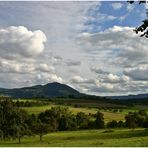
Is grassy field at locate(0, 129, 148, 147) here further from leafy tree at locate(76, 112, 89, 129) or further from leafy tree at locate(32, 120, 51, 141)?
leafy tree at locate(76, 112, 89, 129)

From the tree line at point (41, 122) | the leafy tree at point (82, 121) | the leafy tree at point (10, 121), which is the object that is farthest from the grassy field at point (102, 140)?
the leafy tree at point (82, 121)

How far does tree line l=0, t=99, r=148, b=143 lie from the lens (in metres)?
129

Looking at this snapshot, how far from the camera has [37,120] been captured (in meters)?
155

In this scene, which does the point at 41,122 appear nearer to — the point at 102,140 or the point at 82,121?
the point at 82,121

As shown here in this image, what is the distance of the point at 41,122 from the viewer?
160 meters

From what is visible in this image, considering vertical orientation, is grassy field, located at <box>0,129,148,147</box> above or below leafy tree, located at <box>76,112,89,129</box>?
below

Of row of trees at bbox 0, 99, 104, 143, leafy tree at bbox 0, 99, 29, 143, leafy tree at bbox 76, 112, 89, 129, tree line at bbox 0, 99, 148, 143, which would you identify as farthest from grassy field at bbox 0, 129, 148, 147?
leafy tree at bbox 76, 112, 89, 129

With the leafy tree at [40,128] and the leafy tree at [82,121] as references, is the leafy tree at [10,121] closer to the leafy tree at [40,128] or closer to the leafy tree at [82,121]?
the leafy tree at [40,128]

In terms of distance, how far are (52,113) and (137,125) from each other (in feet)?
131

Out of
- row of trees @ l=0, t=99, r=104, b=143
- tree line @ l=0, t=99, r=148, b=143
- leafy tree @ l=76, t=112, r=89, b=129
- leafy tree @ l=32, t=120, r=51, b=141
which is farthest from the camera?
leafy tree @ l=76, t=112, r=89, b=129

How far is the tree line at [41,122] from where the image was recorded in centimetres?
12938

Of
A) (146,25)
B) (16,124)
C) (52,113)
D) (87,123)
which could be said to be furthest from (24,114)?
(146,25)

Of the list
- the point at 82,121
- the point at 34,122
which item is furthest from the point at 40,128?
the point at 82,121

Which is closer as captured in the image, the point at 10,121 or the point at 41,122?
the point at 10,121
